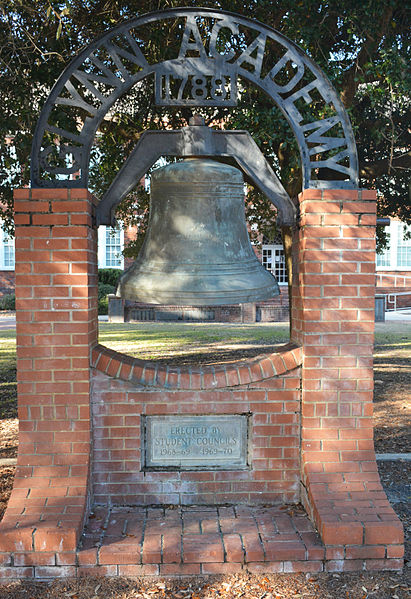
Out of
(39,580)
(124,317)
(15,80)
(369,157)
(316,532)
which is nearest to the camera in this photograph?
(39,580)

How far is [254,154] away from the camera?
347cm

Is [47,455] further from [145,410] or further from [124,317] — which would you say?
[124,317]

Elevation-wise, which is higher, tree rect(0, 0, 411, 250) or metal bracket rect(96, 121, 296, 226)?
tree rect(0, 0, 411, 250)

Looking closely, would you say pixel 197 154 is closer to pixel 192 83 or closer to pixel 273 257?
pixel 192 83

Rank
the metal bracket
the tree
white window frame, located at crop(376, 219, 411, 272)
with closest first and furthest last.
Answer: the metal bracket → the tree → white window frame, located at crop(376, 219, 411, 272)

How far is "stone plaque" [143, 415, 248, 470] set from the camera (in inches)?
136

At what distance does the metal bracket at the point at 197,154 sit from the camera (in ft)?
11.2

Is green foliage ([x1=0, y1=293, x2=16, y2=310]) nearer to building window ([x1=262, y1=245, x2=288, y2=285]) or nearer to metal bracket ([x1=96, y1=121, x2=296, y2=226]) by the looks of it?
building window ([x1=262, y1=245, x2=288, y2=285])

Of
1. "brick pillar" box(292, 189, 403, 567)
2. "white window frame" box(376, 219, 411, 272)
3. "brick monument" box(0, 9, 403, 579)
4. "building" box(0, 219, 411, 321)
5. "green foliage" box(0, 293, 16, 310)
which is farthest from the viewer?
"white window frame" box(376, 219, 411, 272)

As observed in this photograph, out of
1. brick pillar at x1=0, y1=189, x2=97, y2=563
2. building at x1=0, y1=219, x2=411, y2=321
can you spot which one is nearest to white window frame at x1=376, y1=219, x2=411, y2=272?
building at x1=0, y1=219, x2=411, y2=321

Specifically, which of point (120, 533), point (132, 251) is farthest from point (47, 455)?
point (132, 251)

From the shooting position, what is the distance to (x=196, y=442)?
3.46 meters

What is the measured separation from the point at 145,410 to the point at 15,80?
4.16 meters

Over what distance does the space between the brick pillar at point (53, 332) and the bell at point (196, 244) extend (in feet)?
1.22
